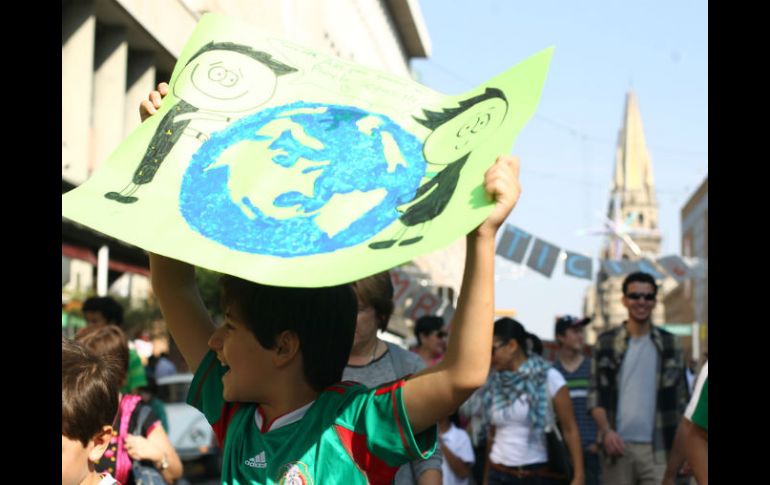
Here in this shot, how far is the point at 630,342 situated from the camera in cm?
818

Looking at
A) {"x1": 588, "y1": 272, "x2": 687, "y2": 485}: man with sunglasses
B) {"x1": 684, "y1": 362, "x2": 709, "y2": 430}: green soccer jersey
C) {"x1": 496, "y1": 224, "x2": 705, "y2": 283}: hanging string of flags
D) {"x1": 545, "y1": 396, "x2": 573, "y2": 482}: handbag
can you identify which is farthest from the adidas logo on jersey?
{"x1": 496, "y1": 224, "x2": 705, "y2": 283}: hanging string of flags

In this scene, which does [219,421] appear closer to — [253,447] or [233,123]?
[253,447]

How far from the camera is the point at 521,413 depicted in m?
7.32

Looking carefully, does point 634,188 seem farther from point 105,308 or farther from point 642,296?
point 105,308

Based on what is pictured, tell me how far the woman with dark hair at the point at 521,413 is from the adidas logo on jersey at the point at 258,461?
4.45 meters

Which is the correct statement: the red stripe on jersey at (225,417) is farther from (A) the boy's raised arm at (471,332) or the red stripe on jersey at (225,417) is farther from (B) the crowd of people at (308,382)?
(A) the boy's raised arm at (471,332)

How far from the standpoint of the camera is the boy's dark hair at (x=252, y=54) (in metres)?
3.22

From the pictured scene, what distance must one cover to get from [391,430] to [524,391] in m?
4.77

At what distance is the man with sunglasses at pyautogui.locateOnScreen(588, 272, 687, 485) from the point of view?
7914mm

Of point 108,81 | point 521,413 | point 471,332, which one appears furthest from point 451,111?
point 108,81

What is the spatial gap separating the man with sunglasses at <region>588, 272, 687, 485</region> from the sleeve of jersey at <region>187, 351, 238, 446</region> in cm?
516

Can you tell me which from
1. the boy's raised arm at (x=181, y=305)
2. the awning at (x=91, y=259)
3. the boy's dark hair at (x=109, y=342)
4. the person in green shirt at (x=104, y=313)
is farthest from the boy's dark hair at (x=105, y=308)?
the awning at (x=91, y=259)

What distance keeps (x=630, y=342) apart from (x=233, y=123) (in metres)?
5.55
